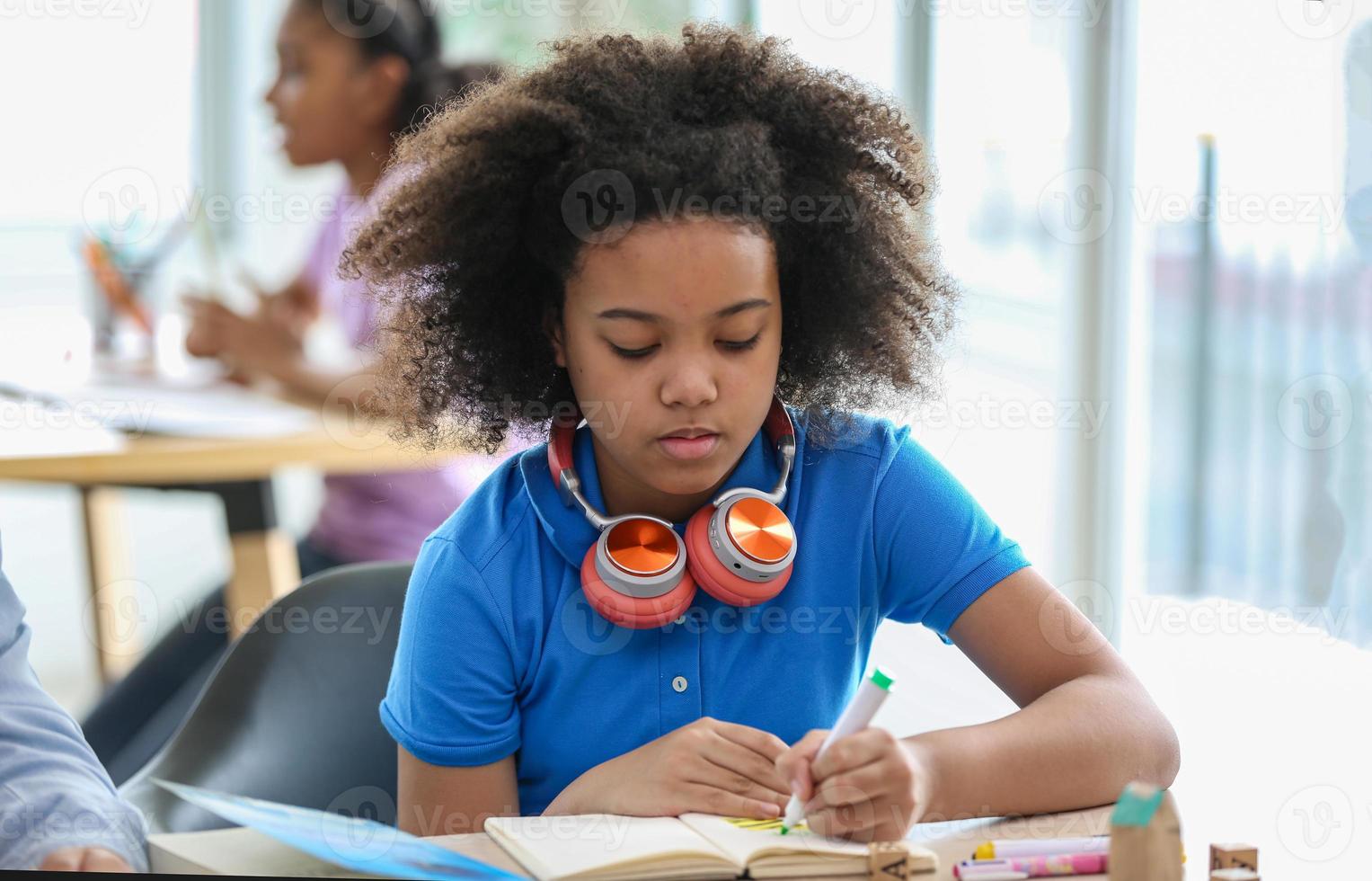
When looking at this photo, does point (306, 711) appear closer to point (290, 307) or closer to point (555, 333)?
point (555, 333)

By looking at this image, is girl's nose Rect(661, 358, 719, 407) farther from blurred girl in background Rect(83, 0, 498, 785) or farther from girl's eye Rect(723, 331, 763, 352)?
blurred girl in background Rect(83, 0, 498, 785)

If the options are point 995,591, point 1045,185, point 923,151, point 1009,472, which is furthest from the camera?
point 1009,472

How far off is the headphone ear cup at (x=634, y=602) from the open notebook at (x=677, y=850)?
16 centimetres

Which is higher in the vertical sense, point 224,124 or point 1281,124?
point 224,124

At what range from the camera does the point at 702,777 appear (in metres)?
0.88

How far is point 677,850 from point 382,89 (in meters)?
1.85

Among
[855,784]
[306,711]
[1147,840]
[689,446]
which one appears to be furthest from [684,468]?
[306,711]

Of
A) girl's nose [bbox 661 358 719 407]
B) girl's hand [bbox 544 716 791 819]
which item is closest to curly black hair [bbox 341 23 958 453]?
girl's nose [bbox 661 358 719 407]

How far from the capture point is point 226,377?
2596 mm

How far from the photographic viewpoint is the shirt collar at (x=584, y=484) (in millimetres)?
1058

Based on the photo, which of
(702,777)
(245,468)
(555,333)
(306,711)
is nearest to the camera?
(702,777)

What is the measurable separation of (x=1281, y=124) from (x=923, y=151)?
1388 mm

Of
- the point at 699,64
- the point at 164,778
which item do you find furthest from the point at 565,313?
the point at 164,778

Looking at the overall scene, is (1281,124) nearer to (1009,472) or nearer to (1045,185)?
(1045,185)
